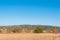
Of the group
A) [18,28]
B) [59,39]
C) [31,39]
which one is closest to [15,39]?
[31,39]

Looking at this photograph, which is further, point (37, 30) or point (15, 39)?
point (37, 30)

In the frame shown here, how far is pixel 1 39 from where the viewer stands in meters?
22.8

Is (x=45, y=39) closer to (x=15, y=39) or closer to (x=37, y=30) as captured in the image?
(x=15, y=39)

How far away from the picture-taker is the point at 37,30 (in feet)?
147

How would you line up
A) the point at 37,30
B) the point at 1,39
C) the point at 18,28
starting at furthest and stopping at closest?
1. the point at 18,28
2. the point at 37,30
3. the point at 1,39

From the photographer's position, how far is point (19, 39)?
23219 mm

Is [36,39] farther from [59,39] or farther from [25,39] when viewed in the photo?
[59,39]

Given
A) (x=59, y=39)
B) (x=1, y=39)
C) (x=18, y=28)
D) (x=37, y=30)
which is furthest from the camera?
(x=18, y=28)

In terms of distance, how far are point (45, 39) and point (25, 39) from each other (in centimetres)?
305

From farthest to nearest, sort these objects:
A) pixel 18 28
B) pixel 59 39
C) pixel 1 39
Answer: pixel 18 28 → pixel 59 39 → pixel 1 39

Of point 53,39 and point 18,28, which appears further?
point 18,28

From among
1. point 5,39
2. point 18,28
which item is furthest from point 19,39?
point 18,28

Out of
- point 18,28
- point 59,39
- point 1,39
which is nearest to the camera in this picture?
point 1,39

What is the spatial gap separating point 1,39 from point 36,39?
5.11 m
